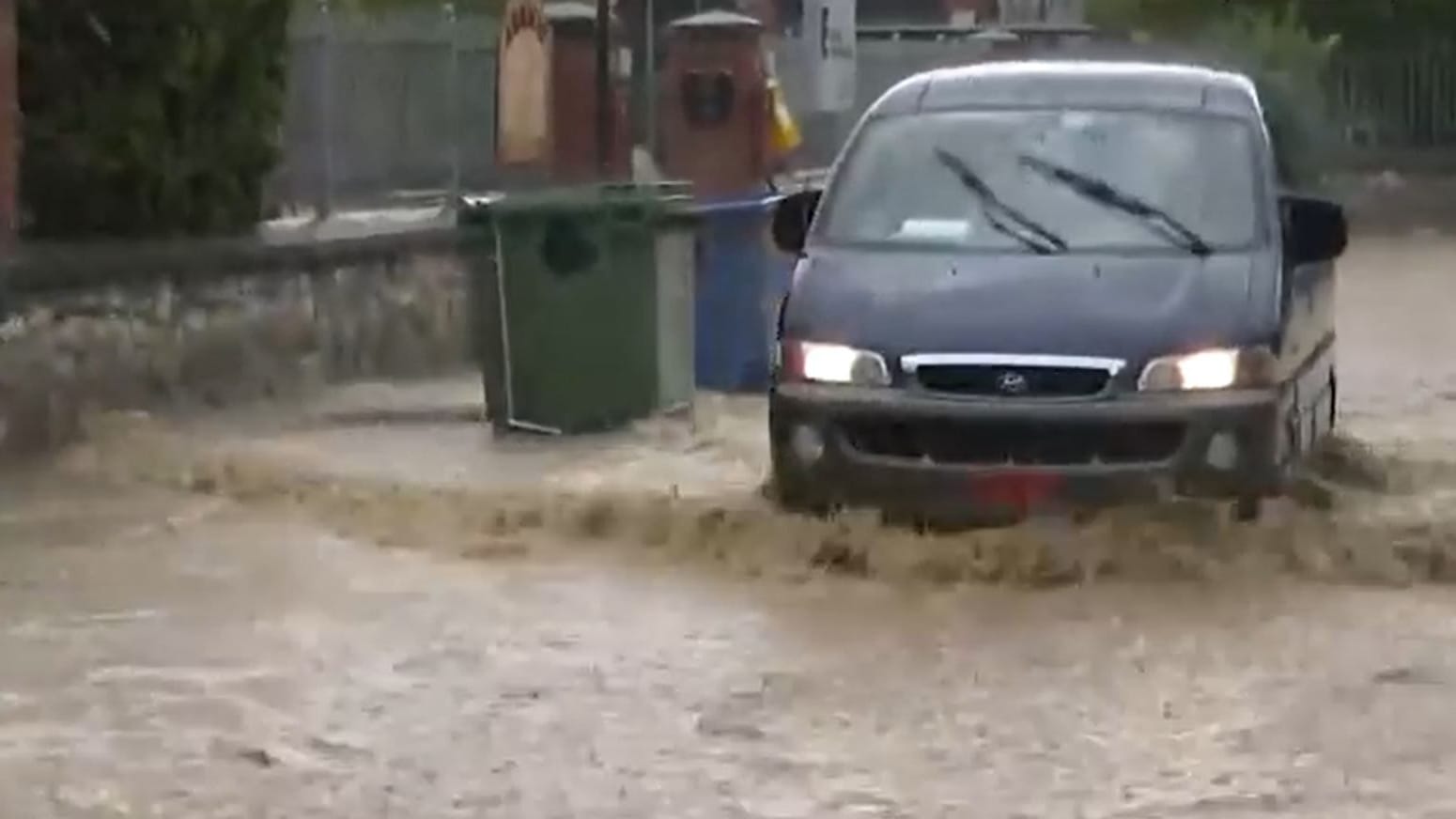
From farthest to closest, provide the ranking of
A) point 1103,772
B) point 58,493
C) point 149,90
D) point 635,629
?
point 149,90 < point 58,493 < point 635,629 < point 1103,772

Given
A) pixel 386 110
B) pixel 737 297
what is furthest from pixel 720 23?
pixel 737 297

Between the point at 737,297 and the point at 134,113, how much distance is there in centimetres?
324

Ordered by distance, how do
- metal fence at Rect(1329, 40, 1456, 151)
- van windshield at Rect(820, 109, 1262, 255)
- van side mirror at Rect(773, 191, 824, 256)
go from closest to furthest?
van windshield at Rect(820, 109, 1262, 255) → van side mirror at Rect(773, 191, 824, 256) → metal fence at Rect(1329, 40, 1456, 151)

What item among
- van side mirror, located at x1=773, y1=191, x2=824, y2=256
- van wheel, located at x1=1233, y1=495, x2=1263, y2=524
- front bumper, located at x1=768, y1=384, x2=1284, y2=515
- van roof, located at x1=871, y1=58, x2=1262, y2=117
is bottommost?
van wheel, located at x1=1233, y1=495, x2=1263, y2=524

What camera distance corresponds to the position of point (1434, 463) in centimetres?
1277

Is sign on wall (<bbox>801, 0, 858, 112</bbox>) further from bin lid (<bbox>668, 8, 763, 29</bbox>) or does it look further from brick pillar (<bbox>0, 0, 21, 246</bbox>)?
brick pillar (<bbox>0, 0, 21, 246</bbox>)

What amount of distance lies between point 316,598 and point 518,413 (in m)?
3.83

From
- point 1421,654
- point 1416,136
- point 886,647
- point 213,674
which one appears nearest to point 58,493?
point 213,674

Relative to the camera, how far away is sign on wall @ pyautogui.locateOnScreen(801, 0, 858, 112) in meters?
25.1

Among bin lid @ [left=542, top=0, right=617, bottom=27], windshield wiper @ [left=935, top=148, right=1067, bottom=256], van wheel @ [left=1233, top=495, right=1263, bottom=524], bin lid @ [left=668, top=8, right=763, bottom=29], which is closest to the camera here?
van wheel @ [left=1233, top=495, right=1263, bottom=524]

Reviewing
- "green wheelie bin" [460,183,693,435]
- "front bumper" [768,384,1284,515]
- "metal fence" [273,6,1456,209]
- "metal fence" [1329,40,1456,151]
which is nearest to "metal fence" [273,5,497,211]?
"metal fence" [273,6,1456,209]

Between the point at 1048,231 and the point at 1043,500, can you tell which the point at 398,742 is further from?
the point at 1048,231

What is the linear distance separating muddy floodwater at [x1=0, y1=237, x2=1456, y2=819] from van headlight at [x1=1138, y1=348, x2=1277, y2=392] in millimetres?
463

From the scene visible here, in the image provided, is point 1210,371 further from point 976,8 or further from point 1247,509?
point 976,8
